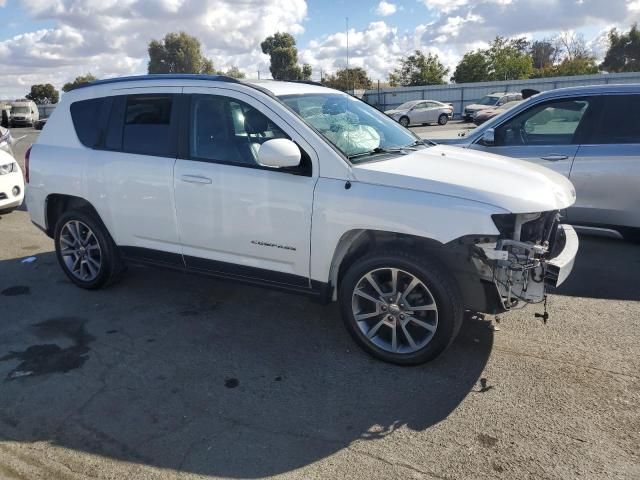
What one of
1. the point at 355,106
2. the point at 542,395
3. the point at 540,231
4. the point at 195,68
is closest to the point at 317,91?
the point at 355,106

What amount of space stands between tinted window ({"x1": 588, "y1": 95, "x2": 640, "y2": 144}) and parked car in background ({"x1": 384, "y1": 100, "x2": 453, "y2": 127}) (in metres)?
28.1

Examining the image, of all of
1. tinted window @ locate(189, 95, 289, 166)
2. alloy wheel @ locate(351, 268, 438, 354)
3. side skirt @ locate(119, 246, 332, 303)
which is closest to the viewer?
alloy wheel @ locate(351, 268, 438, 354)

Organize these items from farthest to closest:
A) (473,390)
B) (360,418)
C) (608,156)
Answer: (608,156), (473,390), (360,418)

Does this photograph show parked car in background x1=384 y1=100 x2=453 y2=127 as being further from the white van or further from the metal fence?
the white van

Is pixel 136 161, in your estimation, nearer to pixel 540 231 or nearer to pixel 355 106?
pixel 355 106

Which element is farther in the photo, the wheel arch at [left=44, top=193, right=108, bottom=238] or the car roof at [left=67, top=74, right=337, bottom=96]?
the wheel arch at [left=44, top=193, right=108, bottom=238]

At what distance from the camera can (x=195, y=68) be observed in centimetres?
6944

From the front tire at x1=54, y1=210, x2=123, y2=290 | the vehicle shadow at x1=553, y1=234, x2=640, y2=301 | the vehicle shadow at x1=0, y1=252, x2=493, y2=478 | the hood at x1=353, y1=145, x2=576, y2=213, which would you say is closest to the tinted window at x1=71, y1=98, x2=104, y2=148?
the front tire at x1=54, y1=210, x2=123, y2=290

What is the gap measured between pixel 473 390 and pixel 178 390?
1.87 m

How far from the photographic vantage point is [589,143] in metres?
5.88

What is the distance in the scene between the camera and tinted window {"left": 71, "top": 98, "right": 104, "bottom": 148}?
495 cm

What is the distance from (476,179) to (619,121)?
10.6ft

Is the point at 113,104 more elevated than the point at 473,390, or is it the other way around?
the point at 113,104

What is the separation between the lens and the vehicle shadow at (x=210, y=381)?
300cm
